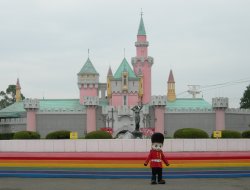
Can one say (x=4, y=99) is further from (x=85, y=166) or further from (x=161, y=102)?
(x=85, y=166)

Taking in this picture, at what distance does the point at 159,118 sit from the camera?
57938 mm

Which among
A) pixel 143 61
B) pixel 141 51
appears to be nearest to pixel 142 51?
pixel 141 51

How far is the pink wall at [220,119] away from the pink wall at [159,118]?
6728 millimetres

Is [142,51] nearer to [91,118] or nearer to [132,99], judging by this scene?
[132,99]

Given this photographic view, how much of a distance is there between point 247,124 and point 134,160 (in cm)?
4332

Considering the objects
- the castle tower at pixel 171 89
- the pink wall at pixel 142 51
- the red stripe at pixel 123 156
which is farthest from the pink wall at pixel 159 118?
the red stripe at pixel 123 156

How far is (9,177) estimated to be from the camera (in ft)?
49.1
